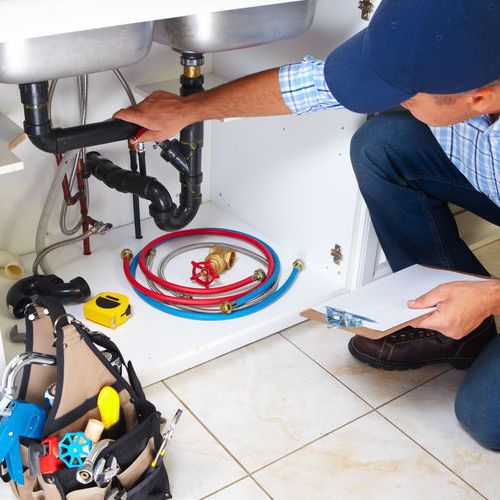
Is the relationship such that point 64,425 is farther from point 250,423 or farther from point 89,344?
point 250,423

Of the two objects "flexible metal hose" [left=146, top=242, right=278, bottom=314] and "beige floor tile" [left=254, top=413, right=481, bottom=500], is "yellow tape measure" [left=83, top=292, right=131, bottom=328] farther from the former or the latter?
"beige floor tile" [left=254, top=413, right=481, bottom=500]

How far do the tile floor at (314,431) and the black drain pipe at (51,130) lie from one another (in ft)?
1.66

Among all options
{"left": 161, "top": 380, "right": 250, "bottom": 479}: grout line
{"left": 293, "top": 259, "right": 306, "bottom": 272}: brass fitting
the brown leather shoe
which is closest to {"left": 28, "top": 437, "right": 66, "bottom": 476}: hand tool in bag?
{"left": 161, "top": 380, "right": 250, "bottom": 479}: grout line

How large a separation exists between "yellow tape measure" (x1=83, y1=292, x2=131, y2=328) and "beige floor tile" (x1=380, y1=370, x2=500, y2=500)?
581 millimetres

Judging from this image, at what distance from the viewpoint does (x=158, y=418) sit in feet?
3.96

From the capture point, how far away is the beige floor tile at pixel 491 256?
79.1 inches

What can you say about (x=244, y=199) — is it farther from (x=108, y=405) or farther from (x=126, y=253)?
(x=108, y=405)

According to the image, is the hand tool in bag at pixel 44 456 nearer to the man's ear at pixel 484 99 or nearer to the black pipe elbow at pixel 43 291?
the black pipe elbow at pixel 43 291

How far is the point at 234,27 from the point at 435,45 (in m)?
0.55

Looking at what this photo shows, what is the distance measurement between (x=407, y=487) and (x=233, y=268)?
0.76m

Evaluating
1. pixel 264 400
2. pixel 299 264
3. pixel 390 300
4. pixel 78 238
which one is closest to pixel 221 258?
pixel 299 264

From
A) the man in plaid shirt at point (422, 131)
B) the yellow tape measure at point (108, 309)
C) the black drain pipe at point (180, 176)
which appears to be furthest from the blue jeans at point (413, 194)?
the yellow tape measure at point (108, 309)

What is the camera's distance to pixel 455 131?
1.37 metres

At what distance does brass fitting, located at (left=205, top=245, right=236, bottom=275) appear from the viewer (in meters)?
1.85
